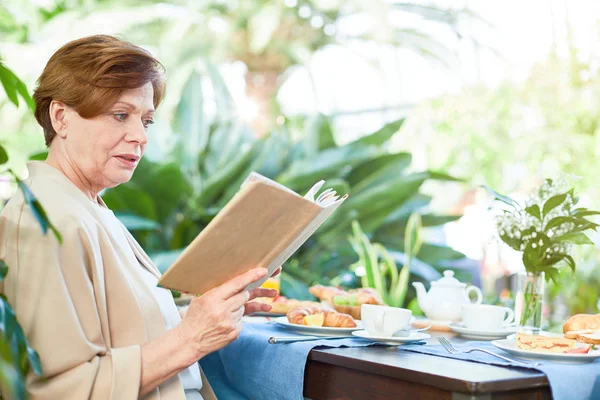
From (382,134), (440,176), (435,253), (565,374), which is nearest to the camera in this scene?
(565,374)

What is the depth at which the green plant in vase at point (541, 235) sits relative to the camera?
2.10 meters

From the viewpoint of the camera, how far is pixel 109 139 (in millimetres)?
1747

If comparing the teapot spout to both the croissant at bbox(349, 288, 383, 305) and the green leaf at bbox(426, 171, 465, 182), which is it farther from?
the green leaf at bbox(426, 171, 465, 182)

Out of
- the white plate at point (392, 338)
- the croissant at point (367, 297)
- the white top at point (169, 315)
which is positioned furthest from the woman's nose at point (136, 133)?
the croissant at point (367, 297)

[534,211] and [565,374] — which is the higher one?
[534,211]

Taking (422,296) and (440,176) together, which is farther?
(440,176)

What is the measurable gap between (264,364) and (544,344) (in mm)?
644

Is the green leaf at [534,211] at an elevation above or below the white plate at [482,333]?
above

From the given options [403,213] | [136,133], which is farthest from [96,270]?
[403,213]

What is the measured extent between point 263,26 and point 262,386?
22.8 ft

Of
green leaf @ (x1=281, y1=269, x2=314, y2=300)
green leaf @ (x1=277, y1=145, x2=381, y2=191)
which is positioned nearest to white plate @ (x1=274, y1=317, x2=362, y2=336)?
green leaf @ (x1=281, y1=269, x2=314, y2=300)

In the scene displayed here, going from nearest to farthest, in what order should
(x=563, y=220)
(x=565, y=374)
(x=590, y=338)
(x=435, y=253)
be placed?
1. (x=565, y=374)
2. (x=590, y=338)
3. (x=563, y=220)
4. (x=435, y=253)

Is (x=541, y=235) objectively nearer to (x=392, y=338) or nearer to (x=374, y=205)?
(x=392, y=338)

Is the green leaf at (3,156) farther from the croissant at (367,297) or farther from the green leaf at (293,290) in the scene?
the green leaf at (293,290)
